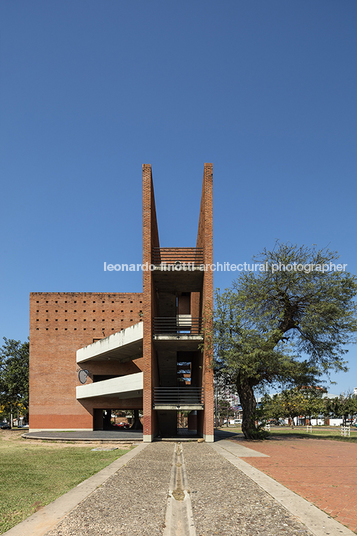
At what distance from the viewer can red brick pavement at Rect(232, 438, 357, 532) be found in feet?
21.0

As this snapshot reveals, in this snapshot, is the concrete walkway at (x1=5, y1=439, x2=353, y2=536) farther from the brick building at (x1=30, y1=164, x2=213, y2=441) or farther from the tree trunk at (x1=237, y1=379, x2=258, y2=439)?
the brick building at (x1=30, y1=164, x2=213, y2=441)

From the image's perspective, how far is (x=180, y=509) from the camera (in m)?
6.62

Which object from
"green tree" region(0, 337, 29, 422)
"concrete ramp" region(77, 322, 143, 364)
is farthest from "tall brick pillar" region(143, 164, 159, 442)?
"green tree" region(0, 337, 29, 422)

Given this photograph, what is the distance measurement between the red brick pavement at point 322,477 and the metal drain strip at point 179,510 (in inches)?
82.5

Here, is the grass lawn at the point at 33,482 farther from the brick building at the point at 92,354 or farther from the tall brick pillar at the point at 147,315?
the brick building at the point at 92,354

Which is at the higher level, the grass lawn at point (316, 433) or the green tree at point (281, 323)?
the green tree at point (281, 323)

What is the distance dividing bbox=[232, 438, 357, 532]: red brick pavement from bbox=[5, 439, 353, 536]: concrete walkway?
1.00ft

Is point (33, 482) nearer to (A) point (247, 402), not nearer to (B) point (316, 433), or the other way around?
(A) point (247, 402)

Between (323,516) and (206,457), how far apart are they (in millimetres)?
8407

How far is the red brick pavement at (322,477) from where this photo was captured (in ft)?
21.0

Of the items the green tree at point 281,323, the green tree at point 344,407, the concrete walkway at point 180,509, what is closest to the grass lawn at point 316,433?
the green tree at point 281,323

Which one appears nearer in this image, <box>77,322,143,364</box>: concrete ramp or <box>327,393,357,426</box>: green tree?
<box>77,322,143,364</box>: concrete ramp

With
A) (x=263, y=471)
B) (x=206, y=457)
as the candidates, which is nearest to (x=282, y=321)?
(x=206, y=457)

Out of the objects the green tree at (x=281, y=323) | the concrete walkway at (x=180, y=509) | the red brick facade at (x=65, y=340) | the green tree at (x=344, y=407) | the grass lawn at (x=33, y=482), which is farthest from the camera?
the green tree at (x=344, y=407)
